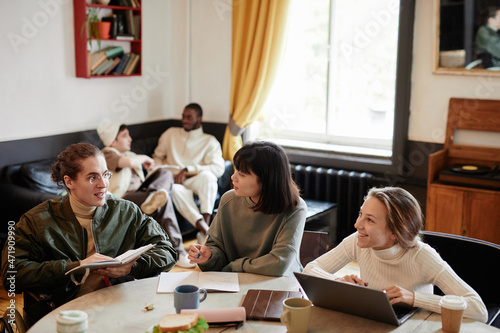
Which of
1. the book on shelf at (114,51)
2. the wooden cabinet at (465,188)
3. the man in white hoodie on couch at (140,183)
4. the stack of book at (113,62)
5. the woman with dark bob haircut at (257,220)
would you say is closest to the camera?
the woman with dark bob haircut at (257,220)

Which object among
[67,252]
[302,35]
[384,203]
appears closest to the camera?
[384,203]

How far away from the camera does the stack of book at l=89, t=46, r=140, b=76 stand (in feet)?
16.0

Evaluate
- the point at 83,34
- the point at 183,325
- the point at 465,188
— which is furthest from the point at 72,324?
the point at 83,34

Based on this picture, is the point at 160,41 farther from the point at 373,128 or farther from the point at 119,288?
the point at 119,288

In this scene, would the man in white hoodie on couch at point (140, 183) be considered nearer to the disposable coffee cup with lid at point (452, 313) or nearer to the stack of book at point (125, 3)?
the stack of book at point (125, 3)

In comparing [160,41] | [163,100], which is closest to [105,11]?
[160,41]

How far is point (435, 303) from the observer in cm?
184

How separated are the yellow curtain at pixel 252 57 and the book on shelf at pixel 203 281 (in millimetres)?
3137

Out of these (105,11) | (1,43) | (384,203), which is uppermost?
(105,11)

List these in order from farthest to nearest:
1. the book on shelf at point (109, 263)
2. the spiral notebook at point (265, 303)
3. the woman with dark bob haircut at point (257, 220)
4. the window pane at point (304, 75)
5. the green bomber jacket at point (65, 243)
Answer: the window pane at point (304, 75) → the woman with dark bob haircut at point (257, 220) → the green bomber jacket at point (65, 243) → the book on shelf at point (109, 263) → the spiral notebook at point (265, 303)

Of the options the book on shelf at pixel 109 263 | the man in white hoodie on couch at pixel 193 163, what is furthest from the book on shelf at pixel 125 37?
the book on shelf at pixel 109 263

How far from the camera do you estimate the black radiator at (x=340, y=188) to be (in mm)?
4730

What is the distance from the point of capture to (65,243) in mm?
2201

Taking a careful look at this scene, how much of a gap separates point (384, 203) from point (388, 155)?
2.85 m
